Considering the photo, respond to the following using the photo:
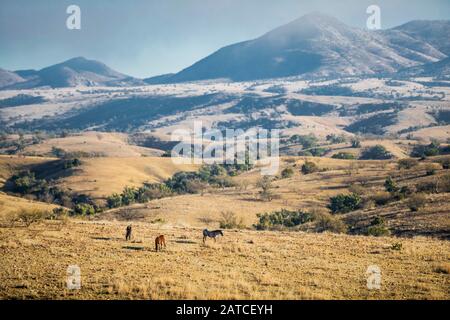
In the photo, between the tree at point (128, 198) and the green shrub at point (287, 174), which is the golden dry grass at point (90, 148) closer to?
the green shrub at point (287, 174)

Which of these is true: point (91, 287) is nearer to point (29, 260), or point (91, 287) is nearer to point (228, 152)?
point (29, 260)

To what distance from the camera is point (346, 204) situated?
58.7 meters

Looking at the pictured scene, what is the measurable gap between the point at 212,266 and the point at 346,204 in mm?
42142

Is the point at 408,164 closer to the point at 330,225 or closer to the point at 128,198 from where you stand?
the point at 330,225

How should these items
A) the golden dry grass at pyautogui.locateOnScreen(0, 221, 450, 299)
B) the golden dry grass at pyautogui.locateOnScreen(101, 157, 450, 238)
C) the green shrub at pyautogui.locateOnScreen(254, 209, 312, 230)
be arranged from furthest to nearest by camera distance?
the green shrub at pyautogui.locateOnScreen(254, 209, 312, 230) → the golden dry grass at pyautogui.locateOnScreen(101, 157, 450, 238) → the golden dry grass at pyautogui.locateOnScreen(0, 221, 450, 299)

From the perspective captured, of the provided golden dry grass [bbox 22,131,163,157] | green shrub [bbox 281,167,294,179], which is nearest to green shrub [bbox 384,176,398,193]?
green shrub [bbox 281,167,294,179]

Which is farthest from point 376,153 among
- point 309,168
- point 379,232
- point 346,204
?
point 379,232

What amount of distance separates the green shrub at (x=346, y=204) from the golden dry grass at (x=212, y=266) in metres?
28.8

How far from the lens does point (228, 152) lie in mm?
169750

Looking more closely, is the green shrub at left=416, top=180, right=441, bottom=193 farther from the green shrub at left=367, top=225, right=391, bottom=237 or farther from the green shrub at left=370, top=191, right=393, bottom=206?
the green shrub at left=367, top=225, right=391, bottom=237

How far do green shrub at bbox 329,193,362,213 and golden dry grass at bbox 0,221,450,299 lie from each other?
28.8 metres

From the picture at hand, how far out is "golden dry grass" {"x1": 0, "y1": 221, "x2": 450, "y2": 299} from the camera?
16.1 metres
